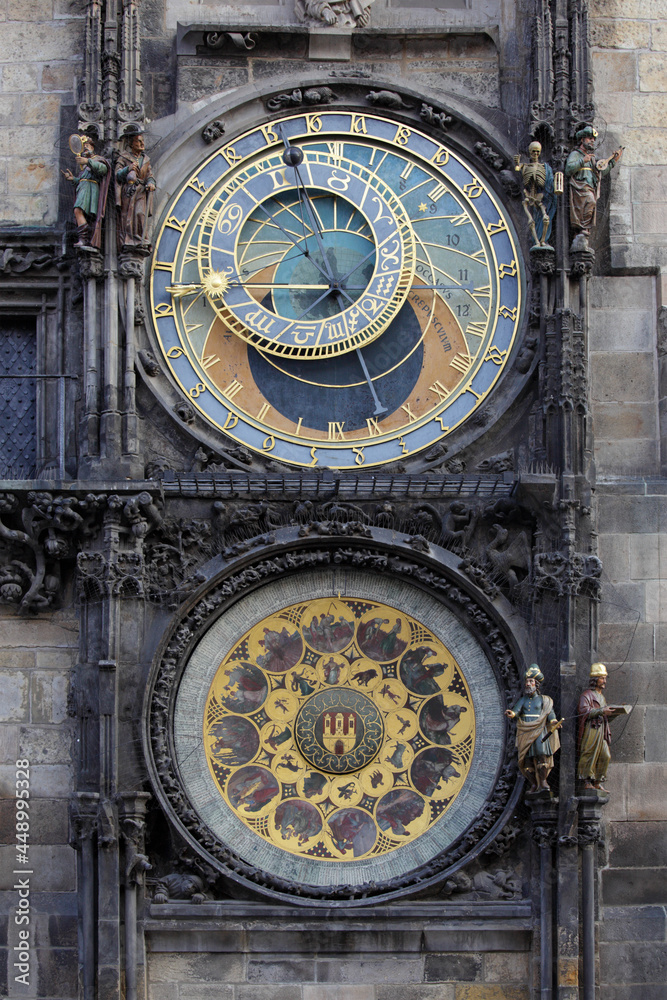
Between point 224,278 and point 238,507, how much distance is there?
6.15ft

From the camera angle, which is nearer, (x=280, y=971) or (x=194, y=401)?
(x=280, y=971)

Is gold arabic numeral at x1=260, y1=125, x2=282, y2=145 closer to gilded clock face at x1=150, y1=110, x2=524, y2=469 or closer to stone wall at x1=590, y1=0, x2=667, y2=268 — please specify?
gilded clock face at x1=150, y1=110, x2=524, y2=469

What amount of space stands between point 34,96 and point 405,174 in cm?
307

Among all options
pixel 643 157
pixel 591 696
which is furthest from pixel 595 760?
pixel 643 157

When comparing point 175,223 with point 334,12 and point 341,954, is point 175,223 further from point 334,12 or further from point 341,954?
point 341,954

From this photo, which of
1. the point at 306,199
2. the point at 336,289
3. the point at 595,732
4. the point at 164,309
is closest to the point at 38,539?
the point at 164,309

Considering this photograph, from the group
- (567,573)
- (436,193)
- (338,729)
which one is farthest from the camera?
(436,193)

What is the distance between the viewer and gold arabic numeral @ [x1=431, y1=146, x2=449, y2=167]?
562 inches

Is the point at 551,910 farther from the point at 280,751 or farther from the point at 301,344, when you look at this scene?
the point at 301,344

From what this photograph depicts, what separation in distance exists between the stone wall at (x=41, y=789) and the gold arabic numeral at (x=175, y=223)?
3.14 meters

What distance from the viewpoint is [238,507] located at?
13.4 metres

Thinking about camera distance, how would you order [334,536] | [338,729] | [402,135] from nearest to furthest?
[338,729] < [334,536] < [402,135]

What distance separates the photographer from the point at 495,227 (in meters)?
14.2

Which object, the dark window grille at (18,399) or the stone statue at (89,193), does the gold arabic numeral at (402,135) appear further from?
the dark window grille at (18,399)
